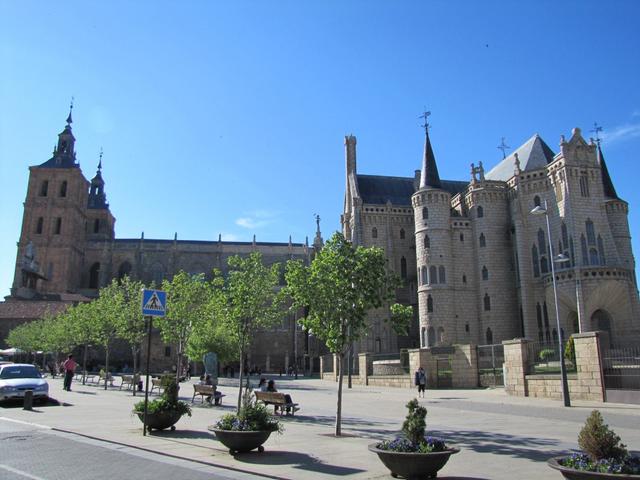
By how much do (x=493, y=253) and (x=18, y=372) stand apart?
39.4m

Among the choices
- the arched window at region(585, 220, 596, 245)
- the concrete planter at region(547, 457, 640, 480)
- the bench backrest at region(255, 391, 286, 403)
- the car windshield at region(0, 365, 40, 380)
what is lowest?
the concrete planter at region(547, 457, 640, 480)

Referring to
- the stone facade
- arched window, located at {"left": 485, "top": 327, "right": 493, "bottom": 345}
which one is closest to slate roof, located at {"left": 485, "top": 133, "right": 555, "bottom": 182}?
arched window, located at {"left": 485, "top": 327, "right": 493, "bottom": 345}

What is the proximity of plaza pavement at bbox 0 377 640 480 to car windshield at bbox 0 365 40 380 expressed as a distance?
90.9 inches

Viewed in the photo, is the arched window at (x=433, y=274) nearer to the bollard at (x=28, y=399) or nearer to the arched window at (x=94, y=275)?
the bollard at (x=28, y=399)

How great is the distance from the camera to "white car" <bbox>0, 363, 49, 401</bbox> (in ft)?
66.0

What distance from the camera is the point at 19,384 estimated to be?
20.4 meters

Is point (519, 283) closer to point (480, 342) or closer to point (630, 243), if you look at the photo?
point (480, 342)

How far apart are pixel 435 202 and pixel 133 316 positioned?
30.7 metres

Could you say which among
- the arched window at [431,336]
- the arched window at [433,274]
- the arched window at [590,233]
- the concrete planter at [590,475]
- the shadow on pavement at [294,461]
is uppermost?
the arched window at [590,233]

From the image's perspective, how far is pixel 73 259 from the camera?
7512 centimetres

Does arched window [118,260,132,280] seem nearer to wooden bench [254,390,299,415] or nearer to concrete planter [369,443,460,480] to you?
wooden bench [254,390,299,415]

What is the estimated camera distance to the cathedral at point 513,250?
4106 centimetres

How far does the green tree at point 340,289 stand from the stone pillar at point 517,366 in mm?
12615

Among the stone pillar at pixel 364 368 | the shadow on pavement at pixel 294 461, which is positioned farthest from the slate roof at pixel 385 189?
the shadow on pavement at pixel 294 461
